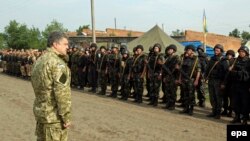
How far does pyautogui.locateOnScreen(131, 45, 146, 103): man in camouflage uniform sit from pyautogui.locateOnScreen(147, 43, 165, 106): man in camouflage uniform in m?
0.32

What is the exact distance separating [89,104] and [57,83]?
7.88 m

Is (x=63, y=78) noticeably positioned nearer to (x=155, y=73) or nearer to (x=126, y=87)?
(x=155, y=73)

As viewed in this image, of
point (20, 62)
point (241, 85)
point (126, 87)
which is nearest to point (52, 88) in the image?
point (241, 85)

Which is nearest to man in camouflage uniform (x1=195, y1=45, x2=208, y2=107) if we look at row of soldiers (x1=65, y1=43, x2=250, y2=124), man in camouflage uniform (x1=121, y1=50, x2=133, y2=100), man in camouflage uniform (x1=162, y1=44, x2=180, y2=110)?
row of soldiers (x1=65, y1=43, x2=250, y2=124)

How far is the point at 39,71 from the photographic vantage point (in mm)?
4340

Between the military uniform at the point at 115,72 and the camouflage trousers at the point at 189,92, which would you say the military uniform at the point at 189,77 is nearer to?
the camouflage trousers at the point at 189,92

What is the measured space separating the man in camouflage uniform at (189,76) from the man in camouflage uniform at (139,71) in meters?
1.92

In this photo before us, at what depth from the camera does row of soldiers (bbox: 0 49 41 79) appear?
2136cm

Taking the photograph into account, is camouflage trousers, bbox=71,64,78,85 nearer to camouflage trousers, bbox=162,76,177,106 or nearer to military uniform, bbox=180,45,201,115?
camouflage trousers, bbox=162,76,177,106

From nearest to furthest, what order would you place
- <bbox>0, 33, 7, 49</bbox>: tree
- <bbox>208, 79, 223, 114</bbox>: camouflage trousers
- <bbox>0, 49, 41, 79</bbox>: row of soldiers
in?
<bbox>208, 79, 223, 114</bbox>: camouflage trousers → <bbox>0, 49, 41, 79</bbox>: row of soldiers → <bbox>0, 33, 7, 49</bbox>: tree

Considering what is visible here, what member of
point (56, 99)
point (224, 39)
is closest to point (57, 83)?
point (56, 99)

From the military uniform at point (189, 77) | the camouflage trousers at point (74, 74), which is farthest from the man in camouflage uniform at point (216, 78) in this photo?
the camouflage trousers at point (74, 74)

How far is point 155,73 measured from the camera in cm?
1187

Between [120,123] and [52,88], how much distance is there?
4.85m
